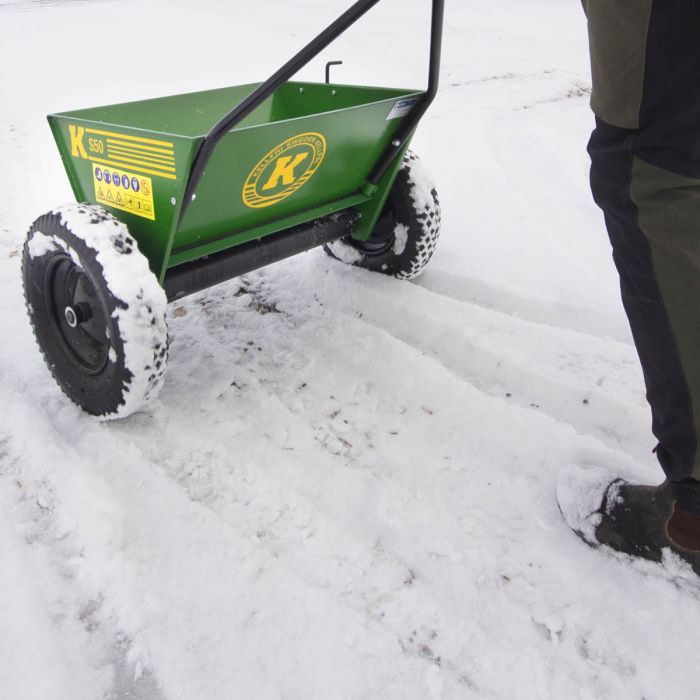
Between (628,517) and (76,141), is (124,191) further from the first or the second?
(628,517)

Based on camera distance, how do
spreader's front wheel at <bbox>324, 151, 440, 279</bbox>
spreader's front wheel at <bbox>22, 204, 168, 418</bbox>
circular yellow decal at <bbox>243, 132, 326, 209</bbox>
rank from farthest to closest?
spreader's front wheel at <bbox>324, 151, 440, 279</bbox> → circular yellow decal at <bbox>243, 132, 326, 209</bbox> → spreader's front wheel at <bbox>22, 204, 168, 418</bbox>

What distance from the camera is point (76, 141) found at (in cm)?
195

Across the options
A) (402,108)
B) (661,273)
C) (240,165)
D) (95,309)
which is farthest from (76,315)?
(661,273)

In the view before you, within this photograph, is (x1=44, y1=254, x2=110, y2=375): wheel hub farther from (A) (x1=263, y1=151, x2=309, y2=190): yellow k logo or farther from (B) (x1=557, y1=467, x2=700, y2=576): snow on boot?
(B) (x1=557, y1=467, x2=700, y2=576): snow on boot

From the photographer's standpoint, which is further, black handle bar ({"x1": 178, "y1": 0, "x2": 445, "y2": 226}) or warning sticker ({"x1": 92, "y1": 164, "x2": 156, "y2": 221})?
warning sticker ({"x1": 92, "y1": 164, "x2": 156, "y2": 221})

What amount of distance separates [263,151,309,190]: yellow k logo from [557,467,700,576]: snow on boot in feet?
3.97

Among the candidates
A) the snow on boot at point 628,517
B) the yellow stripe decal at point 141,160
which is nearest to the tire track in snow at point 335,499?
the snow on boot at point 628,517

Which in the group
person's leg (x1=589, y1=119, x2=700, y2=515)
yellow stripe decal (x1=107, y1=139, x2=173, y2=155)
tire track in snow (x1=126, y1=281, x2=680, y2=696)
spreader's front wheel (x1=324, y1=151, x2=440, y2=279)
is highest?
yellow stripe decal (x1=107, y1=139, x2=173, y2=155)

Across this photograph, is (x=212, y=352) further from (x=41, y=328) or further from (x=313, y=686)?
(x=313, y=686)

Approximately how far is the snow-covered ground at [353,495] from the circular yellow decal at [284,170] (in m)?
0.58

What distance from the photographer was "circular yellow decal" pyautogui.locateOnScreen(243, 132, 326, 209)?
6.17ft

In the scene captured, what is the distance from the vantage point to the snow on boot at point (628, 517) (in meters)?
1.42

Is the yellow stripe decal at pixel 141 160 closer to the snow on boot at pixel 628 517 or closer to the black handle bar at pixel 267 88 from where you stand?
the black handle bar at pixel 267 88

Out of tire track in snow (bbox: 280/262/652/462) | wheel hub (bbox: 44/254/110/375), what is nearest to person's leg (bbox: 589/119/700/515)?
tire track in snow (bbox: 280/262/652/462)
